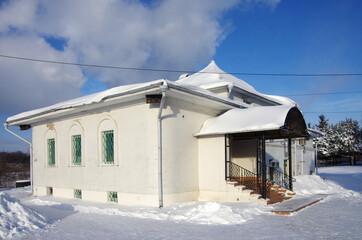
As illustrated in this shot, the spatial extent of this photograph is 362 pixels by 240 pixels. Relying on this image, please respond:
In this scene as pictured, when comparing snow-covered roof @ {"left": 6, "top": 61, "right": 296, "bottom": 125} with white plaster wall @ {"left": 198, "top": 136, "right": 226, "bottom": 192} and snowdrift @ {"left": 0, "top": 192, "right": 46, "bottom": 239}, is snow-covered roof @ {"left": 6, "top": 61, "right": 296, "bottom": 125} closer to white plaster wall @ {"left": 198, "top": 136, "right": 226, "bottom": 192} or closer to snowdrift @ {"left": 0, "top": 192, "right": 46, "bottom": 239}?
white plaster wall @ {"left": 198, "top": 136, "right": 226, "bottom": 192}

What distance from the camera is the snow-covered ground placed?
7.00m

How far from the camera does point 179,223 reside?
831 centimetres

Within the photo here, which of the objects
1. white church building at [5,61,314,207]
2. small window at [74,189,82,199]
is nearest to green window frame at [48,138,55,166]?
white church building at [5,61,314,207]

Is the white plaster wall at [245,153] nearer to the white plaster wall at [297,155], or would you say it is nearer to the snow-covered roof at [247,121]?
the snow-covered roof at [247,121]

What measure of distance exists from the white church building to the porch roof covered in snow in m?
0.04

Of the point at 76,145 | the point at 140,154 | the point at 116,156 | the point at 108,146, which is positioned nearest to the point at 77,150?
the point at 76,145

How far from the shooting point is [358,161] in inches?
2354

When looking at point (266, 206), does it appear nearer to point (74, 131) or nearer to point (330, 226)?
point (330, 226)

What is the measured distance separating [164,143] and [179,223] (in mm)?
3443

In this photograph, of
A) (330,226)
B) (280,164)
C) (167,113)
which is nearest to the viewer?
(330,226)

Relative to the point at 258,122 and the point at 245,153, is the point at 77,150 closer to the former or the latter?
the point at 245,153

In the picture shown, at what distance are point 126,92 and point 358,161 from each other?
6094cm

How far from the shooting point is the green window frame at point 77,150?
565 inches

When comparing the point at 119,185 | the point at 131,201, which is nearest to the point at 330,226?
the point at 131,201
